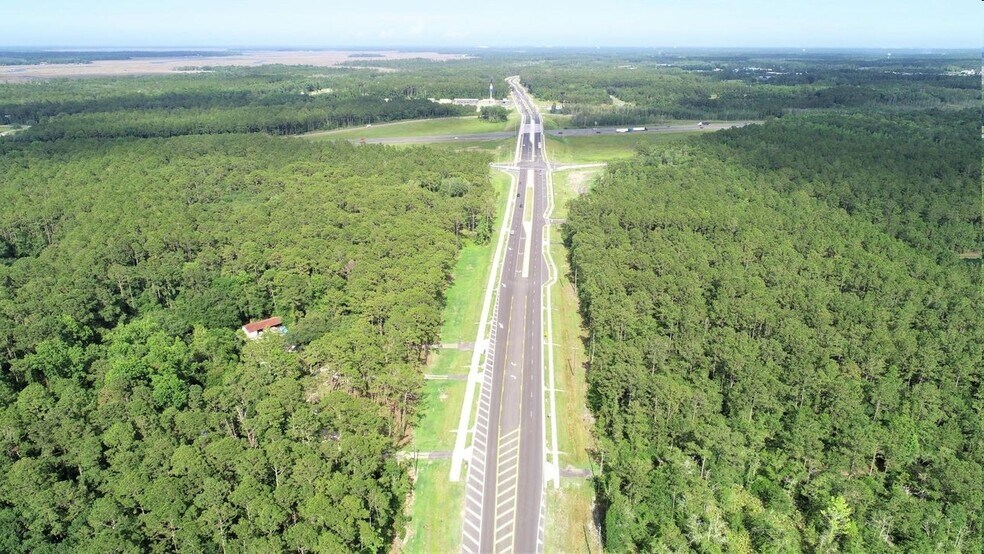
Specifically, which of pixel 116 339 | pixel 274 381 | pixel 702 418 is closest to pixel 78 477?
pixel 274 381

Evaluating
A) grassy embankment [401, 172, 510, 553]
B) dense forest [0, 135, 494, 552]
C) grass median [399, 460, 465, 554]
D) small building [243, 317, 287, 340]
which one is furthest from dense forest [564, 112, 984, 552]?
small building [243, 317, 287, 340]

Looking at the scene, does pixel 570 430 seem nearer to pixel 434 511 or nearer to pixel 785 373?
pixel 434 511

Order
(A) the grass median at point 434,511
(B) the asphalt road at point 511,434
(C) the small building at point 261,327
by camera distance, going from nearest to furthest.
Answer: (A) the grass median at point 434,511 < (B) the asphalt road at point 511,434 < (C) the small building at point 261,327

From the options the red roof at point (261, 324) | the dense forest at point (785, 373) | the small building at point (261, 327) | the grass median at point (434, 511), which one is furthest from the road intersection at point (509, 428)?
the red roof at point (261, 324)

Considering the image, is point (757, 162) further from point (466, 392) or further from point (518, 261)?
point (466, 392)

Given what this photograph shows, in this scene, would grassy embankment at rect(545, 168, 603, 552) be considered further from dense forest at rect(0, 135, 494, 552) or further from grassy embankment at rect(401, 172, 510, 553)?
dense forest at rect(0, 135, 494, 552)

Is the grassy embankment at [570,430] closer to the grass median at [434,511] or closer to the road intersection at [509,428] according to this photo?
the road intersection at [509,428]
